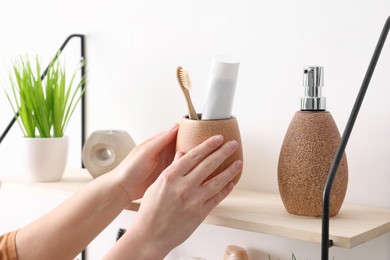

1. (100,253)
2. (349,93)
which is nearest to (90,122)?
(100,253)

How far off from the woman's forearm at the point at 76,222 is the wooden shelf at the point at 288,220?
42mm

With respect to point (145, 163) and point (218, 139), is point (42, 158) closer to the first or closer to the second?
point (145, 163)

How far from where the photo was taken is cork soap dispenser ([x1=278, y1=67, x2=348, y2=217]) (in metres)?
0.70

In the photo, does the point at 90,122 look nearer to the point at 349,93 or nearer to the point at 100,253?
the point at 100,253

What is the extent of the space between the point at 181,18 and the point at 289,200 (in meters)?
0.41

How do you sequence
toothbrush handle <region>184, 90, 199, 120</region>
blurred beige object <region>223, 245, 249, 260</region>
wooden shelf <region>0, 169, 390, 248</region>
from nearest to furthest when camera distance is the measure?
1. wooden shelf <region>0, 169, 390, 248</region>
2. toothbrush handle <region>184, 90, 199, 120</region>
3. blurred beige object <region>223, 245, 249, 260</region>

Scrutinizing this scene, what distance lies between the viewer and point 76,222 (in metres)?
0.84

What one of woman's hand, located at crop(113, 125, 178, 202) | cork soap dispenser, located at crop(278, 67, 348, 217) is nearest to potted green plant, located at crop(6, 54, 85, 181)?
woman's hand, located at crop(113, 125, 178, 202)

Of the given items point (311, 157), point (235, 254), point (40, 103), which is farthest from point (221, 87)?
point (40, 103)

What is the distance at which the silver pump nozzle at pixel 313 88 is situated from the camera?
72cm

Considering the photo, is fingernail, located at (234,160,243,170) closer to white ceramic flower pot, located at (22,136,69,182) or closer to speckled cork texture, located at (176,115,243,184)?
speckled cork texture, located at (176,115,243,184)

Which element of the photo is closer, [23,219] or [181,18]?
[181,18]

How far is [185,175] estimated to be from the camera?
70cm

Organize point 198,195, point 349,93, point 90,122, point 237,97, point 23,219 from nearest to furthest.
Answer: point 198,195
point 349,93
point 237,97
point 90,122
point 23,219
